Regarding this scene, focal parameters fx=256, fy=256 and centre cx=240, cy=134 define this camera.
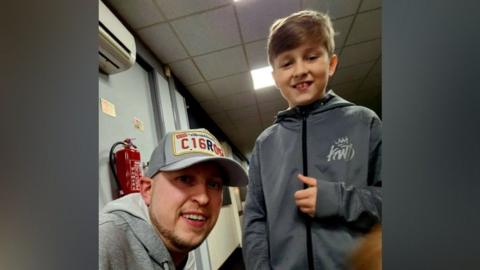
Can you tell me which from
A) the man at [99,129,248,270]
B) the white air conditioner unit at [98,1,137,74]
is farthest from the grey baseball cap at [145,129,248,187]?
the white air conditioner unit at [98,1,137,74]

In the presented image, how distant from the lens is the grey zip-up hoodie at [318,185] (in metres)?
0.61

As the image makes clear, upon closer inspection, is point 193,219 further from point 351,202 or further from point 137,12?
point 137,12

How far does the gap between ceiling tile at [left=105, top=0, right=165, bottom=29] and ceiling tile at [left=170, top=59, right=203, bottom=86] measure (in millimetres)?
574

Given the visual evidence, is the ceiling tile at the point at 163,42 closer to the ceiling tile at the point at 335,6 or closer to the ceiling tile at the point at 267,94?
the ceiling tile at the point at 335,6

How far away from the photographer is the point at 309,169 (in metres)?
0.71

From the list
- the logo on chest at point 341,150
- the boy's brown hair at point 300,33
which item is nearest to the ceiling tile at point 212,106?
the boy's brown hair at point 300,33

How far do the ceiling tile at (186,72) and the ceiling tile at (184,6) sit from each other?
61cm

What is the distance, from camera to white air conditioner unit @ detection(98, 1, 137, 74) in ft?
4.87

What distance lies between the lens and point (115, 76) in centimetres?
178

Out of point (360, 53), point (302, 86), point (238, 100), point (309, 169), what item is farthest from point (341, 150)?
point (238, 100)

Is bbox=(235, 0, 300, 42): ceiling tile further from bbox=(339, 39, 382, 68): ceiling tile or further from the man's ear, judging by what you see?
the man's ear
